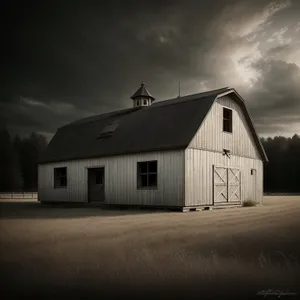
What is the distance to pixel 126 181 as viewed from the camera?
63.7ft

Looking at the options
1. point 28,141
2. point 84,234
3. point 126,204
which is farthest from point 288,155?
point 84,234

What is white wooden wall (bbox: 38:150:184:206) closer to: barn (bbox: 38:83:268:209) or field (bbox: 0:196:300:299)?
barn (bbox: 38:83:268:209)

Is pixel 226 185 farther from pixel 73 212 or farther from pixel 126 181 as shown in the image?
pixel 73 212

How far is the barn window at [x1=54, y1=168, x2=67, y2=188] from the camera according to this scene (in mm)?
25109

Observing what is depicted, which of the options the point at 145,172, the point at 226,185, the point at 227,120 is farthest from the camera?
the point at 227,120

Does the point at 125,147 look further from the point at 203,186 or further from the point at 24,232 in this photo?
the point at 24,232

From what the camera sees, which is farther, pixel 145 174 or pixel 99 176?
pixel 99 176

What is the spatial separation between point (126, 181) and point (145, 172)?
113cm

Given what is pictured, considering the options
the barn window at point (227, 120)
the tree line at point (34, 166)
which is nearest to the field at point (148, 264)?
the barn window at point (227, 120)

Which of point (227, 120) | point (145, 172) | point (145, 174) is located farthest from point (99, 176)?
point (227, 120)

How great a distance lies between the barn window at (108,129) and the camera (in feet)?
73.5

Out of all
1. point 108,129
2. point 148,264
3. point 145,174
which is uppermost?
point 108,129

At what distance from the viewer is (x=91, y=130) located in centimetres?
2495

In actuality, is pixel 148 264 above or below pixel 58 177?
below
